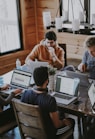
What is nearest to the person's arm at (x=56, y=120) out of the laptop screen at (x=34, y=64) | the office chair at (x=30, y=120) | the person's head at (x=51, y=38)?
the office chair at (x=30, y=120)

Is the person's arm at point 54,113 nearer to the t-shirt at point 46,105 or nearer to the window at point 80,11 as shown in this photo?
the t-shirt at point 46,105

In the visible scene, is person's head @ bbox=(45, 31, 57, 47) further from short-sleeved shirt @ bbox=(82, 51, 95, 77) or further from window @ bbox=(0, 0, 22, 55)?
window @ bbox=(0, 0, 22, 55)

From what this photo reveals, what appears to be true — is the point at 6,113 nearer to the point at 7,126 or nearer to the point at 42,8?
the point at 7,126

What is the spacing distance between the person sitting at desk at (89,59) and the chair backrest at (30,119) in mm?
1340

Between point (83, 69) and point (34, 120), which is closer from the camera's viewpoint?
point (34, 120)

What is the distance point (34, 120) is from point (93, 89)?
2.26ft

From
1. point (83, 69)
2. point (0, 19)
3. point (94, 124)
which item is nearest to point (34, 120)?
point (94, 124)

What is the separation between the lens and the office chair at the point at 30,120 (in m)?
2.61

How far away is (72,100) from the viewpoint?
306 cm

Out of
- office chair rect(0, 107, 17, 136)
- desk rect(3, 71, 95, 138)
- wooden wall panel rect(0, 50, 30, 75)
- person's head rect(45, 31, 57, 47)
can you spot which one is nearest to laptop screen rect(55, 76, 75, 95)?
desk rect(3, 71, 95, 138)

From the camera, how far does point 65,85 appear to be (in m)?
3.21

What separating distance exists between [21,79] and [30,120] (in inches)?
35.8

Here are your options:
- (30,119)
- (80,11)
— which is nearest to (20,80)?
(30,119)

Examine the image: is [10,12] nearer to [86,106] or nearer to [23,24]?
[23,24]
